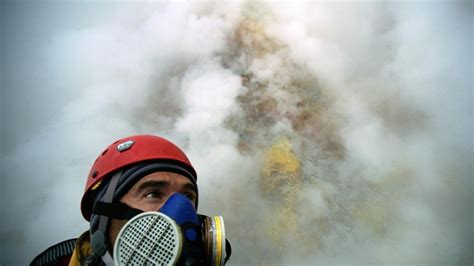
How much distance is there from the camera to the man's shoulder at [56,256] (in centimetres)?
250

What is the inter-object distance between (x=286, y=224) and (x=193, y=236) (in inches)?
808

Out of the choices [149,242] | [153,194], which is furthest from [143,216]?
[153,194]

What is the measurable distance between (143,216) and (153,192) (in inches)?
16.1

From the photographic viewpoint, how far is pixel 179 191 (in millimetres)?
2279

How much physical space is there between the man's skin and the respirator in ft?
0.62

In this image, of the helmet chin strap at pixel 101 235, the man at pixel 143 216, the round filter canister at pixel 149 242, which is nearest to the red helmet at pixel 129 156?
the man at pixel 143 216

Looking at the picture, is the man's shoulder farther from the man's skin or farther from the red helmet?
the man's skin

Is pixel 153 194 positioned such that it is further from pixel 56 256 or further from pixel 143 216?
pixel 56 256

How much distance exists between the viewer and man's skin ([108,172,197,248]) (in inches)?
81.1

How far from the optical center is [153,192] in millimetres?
2174

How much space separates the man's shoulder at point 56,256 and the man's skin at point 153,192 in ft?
2.89

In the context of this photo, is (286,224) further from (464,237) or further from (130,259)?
(130,259)

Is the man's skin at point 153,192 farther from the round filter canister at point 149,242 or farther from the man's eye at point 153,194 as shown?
the round filter canister at point 149,242

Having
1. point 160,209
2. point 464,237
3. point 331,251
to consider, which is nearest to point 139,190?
point 160,209
